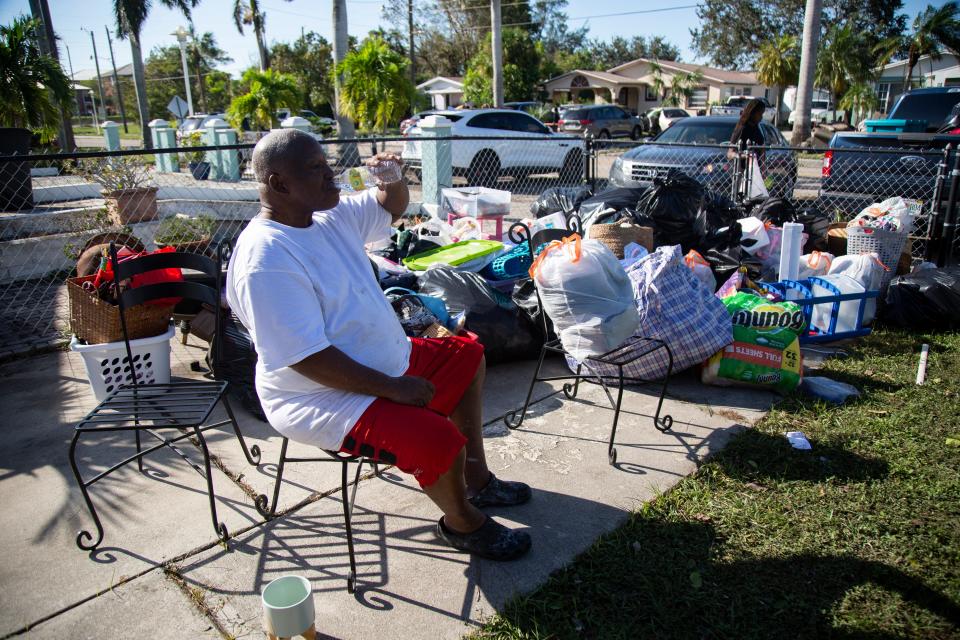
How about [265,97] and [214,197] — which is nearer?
[214,197]

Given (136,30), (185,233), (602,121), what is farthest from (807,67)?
(136,30)

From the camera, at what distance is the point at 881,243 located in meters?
5.23

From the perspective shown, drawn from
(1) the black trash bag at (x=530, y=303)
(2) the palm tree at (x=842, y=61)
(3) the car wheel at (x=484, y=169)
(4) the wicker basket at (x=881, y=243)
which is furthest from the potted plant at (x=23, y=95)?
(2) the palm tree at (x=842, y=61)

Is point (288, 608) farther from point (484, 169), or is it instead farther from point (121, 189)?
point (484, 169)

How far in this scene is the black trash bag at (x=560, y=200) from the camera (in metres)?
6.62

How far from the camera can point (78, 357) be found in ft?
14.8

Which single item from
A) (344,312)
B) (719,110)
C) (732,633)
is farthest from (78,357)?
(719,110)

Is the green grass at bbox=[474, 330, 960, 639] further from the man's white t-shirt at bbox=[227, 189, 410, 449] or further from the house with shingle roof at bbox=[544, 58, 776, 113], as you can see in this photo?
the house with shingle roof at bbox=[544, 58, 776, 113]

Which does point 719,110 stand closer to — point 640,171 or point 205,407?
point 640,171

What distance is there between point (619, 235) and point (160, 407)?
3306mm

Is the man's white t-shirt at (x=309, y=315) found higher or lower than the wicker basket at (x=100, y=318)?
higher

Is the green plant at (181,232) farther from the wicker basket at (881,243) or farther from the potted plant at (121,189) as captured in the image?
the wicker basket at (881,243)

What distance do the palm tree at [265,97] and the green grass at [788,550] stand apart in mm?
16056

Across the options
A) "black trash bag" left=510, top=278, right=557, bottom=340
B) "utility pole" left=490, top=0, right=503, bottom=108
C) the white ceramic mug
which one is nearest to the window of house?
"utility pole" left=490, top=0, right=503, bottom=108
